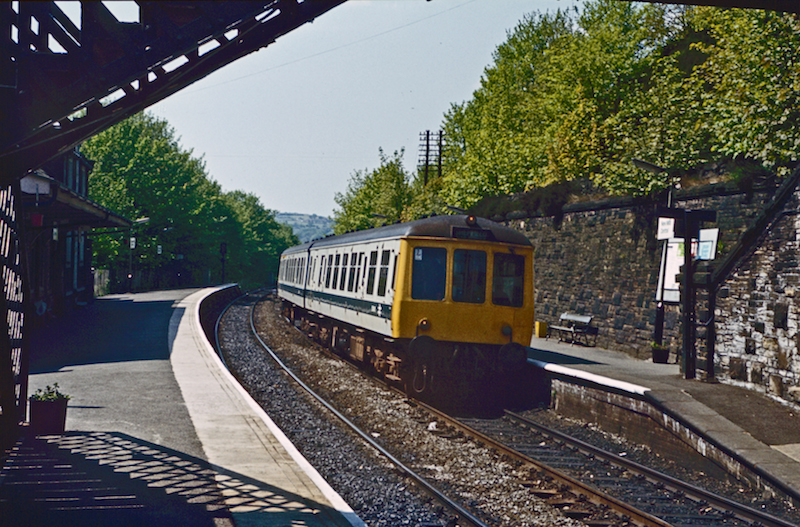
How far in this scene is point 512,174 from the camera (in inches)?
1309

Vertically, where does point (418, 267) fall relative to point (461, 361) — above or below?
above

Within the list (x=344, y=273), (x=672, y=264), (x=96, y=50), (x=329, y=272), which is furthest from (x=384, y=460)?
(x=672, y=264)

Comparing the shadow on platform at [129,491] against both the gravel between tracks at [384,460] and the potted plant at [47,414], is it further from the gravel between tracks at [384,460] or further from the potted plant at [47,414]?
the gravel between tracks at [384,460]

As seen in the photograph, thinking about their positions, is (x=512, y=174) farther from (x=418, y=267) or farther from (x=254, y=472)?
(x=254, y=472)

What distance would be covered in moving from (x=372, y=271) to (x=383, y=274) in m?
0.86

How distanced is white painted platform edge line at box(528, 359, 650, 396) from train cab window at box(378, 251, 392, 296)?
3.33 meters

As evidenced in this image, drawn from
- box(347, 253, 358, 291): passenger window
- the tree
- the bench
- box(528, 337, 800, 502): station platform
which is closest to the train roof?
box(347, 253, 358, 291): passenger window

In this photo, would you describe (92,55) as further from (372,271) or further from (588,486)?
(372,271)

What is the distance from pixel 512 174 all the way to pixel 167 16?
28.9 m

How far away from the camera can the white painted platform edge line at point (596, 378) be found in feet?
38.0

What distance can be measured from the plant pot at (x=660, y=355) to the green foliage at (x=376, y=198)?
35.1 metres

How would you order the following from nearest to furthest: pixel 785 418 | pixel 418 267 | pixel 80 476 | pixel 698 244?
pixel 80 476
pixel 785 418
pixel 418 267
pixel 698 244


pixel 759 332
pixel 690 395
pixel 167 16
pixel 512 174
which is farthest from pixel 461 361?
pixel 512 174

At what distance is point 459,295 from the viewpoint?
44.9 ft
